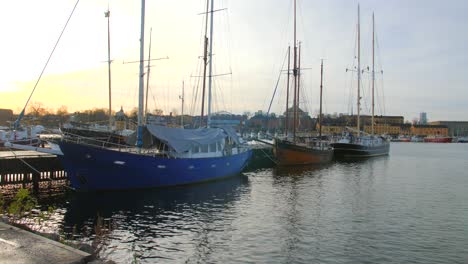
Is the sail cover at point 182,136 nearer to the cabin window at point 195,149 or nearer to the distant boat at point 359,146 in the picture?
the cabin window at point 195,149

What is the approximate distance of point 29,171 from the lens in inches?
1131

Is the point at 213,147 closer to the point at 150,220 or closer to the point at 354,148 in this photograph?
the point at 150,220

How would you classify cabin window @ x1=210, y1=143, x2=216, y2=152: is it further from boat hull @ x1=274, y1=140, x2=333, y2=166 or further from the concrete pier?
the concrete pier

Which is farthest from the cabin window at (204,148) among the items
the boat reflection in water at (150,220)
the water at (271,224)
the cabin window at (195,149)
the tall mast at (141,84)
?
the tall mast at (141,84)

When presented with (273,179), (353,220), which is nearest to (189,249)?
(353,220)

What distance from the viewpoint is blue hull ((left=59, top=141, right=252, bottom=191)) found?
25.5m

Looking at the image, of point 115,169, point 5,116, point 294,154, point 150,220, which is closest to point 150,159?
point 115,169

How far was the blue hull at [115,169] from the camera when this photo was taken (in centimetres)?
2545

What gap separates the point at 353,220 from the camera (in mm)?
20344

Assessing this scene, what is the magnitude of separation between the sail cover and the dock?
25.7ft

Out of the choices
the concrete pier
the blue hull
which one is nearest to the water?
the blue hull

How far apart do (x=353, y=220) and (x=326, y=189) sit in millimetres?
11121

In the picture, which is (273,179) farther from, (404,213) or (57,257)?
(57,257)

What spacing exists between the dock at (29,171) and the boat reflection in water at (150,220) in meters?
4.81
